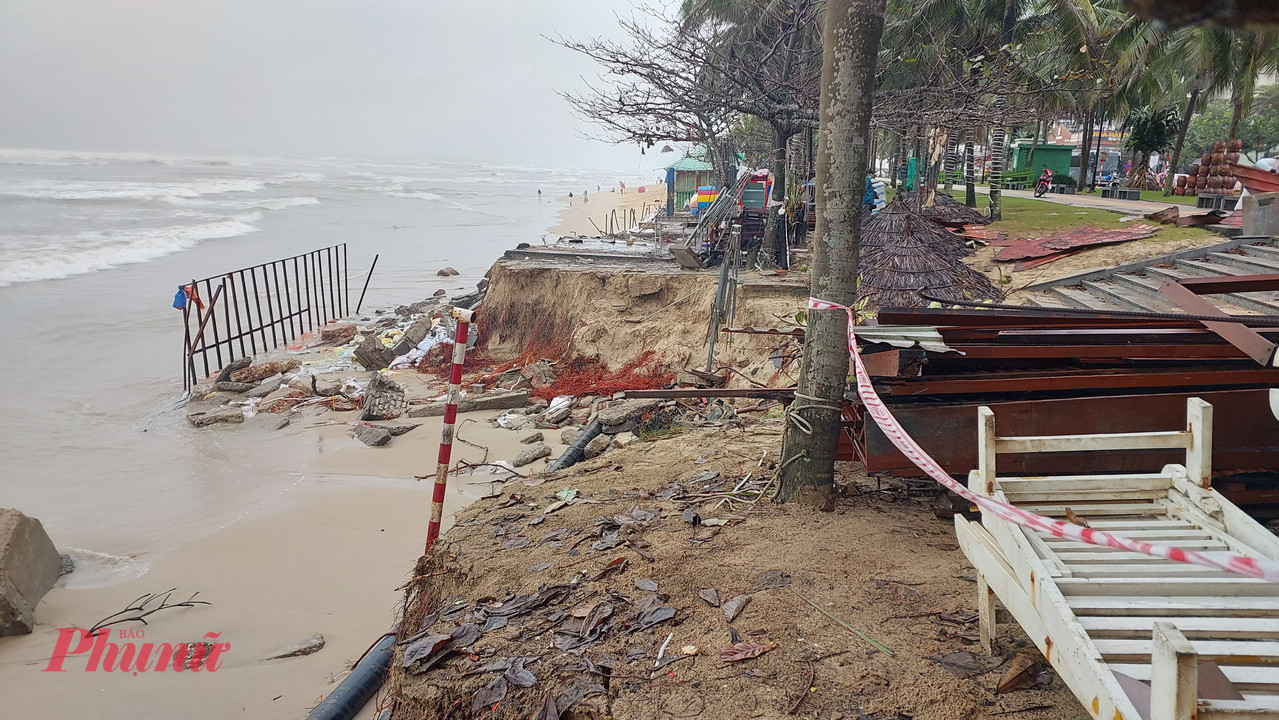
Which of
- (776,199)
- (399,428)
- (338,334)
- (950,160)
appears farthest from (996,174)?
(338,334)

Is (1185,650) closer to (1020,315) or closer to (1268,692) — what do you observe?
(1268,692)

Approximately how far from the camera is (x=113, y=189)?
47.1 metres

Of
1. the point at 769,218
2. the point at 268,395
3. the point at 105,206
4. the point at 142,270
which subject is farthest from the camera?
the point at 105,206

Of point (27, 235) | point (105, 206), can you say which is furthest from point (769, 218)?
point (105, 206)

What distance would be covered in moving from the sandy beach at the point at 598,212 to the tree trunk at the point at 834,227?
2575cm

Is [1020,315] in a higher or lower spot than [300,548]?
higher

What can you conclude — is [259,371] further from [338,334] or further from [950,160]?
[950,160]

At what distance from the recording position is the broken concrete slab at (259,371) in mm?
13211

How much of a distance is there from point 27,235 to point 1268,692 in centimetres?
3900

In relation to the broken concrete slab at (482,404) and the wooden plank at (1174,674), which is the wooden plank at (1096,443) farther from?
the broken concrete slab at (482,404)

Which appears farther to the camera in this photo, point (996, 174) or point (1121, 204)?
point (1121, 204)

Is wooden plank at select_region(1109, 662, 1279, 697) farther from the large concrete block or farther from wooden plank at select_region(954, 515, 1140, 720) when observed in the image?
the large concrete block

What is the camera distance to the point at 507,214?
48.4 m

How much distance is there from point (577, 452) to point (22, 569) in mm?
4980
